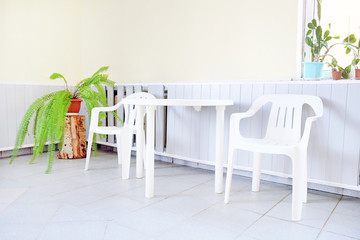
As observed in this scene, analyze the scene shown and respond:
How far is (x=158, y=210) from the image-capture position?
71.2 inches

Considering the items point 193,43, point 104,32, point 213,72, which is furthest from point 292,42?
point 104,32

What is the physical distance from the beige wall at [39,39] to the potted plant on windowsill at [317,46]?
2.82 m

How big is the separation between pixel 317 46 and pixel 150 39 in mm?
1702

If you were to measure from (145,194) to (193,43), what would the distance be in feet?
5.14

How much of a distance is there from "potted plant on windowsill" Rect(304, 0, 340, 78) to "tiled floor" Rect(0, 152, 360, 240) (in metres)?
0.89

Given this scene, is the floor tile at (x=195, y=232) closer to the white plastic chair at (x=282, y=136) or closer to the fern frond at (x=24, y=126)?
the white plastic chair at (x=282, y=136)

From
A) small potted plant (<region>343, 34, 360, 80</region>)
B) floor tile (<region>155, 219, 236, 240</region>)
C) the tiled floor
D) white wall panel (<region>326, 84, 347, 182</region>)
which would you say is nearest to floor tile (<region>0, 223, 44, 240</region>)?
the tiled floor

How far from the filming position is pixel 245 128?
244 centimetres

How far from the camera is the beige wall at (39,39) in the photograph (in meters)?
3.22

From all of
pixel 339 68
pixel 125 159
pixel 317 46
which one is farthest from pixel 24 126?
pixel 339 68

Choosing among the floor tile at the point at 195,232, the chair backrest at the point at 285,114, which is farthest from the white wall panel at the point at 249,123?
the floor tile at the point at 195,232

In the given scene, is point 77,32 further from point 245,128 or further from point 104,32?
point 245,128

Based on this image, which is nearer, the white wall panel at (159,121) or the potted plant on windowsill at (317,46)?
the potted plant on windowsill at (317,46)

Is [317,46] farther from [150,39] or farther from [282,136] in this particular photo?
[150,39]
